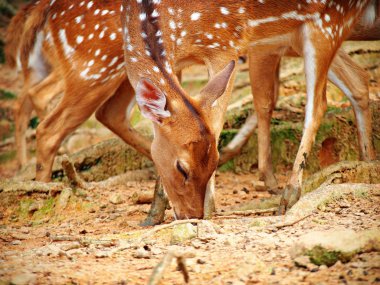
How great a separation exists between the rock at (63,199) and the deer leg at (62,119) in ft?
1.93

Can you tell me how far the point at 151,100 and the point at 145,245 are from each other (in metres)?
1.15

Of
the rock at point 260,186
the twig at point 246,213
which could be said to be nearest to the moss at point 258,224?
the twig at point 246,213

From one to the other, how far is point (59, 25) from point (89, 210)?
178 cm

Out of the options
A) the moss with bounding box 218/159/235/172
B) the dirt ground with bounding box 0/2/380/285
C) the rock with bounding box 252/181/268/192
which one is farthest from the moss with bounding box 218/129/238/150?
the dirt ground with bounding box 0/2/380/285

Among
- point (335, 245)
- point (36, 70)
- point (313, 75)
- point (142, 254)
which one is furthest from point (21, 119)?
point (335, 245)

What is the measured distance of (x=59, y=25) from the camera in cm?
579

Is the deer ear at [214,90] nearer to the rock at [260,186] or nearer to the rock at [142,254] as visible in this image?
the rock at [142,254]

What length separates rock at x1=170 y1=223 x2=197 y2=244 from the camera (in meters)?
3.57

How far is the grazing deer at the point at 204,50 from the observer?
4297mm

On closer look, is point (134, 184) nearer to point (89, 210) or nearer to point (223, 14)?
point (89, 210)

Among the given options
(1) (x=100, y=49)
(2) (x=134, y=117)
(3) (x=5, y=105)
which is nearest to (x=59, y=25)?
(1) (x=100, y=49)

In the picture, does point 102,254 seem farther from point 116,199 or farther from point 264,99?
point 264,99

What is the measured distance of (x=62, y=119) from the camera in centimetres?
574

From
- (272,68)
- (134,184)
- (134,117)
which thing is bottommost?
(134,184)
